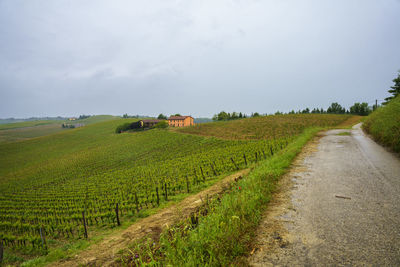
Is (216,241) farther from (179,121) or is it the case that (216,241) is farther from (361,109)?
A: (361,109)

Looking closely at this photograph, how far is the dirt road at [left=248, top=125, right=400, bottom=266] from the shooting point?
2775mm

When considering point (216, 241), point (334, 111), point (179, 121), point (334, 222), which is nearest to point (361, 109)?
point (334, 111)

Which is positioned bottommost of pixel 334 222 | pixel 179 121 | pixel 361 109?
pixel 334 222

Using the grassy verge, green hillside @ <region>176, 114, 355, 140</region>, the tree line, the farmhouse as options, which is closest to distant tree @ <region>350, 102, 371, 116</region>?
the tree line

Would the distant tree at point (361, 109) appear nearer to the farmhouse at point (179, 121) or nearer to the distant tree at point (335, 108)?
the distant tree at point (335, 108)

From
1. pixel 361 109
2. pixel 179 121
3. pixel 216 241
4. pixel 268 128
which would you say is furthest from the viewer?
pixel 179 121

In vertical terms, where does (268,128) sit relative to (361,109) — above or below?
below

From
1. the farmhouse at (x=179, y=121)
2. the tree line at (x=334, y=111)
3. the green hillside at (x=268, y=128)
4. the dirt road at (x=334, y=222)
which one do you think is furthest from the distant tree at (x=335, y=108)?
the dirt road at (x=334, y=222)

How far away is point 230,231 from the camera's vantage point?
3.45m

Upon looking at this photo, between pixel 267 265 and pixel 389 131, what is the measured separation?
1453cm

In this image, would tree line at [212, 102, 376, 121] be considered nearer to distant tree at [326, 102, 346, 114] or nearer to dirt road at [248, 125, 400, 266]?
distant tree at [326, 102, 346, 114]

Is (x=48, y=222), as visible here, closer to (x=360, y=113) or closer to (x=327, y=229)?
(x=327, y=229)

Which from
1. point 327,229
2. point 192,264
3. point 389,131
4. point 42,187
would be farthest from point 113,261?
point 42,187

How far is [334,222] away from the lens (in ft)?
12.3
